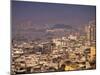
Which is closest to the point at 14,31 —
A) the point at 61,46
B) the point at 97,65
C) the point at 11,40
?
the point at 11,40

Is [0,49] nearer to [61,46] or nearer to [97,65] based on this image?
[61,46]

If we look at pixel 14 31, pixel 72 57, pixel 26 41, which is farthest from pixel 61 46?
pixel 14 31

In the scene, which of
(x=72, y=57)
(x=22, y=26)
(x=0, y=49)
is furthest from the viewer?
(x=72, y=57)

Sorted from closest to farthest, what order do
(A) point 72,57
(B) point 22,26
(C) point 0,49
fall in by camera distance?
(C) point 0,49
(B) point 22,26
(A) point 72,57

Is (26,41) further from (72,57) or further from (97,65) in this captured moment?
(97,65)

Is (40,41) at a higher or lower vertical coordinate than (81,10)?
lower

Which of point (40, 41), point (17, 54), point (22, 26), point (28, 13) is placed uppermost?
point (28, 13)

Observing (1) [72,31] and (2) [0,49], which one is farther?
(1) [72,31]
